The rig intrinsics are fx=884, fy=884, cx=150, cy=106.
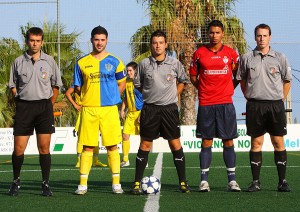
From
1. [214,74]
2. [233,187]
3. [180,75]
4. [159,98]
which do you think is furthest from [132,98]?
[233,187]

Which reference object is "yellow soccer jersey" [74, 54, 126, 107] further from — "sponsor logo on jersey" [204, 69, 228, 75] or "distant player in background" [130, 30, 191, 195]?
"sponsor logo on jersey" [204, 69, 228, 75]

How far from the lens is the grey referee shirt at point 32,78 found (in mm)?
9781

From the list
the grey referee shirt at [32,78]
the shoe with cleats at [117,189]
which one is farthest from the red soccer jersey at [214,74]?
the grey referee shirt at [32,78]

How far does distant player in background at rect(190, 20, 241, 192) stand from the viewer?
9992 mm

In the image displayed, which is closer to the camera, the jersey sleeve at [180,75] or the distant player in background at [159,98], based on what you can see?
the distant player in background at [159,98]

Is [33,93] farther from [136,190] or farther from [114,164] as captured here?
[136,190]

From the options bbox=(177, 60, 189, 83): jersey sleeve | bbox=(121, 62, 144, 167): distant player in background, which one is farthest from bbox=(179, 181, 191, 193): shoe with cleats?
bbox=(121, 62, 144, 167): distant player in background

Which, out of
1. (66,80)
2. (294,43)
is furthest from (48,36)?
(294,43)

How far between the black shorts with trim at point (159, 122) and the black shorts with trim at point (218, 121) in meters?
0.33

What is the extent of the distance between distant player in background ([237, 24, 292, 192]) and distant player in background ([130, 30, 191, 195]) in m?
0.78

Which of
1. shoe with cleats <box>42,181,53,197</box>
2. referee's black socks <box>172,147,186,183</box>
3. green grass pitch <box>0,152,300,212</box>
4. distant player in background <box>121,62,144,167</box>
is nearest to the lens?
green grass pitch <box>0,152,300,212</box>

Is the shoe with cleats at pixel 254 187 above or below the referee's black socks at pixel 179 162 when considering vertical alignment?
below

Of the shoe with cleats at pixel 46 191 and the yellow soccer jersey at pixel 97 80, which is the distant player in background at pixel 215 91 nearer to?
the yellow soccer jersey at pixel 97 80

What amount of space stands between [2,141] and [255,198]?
15211mm
